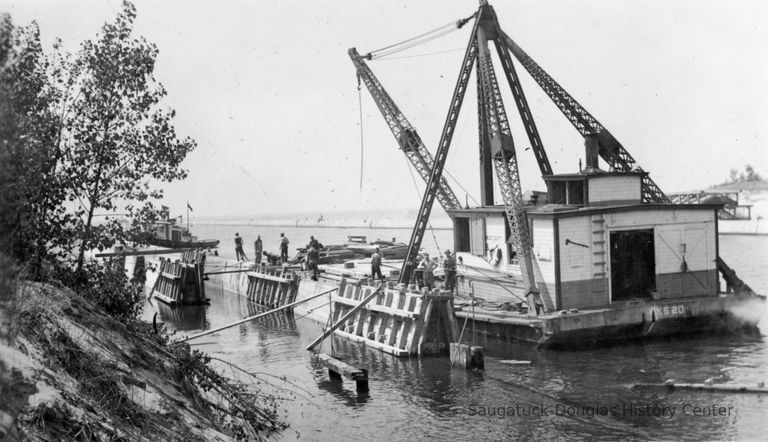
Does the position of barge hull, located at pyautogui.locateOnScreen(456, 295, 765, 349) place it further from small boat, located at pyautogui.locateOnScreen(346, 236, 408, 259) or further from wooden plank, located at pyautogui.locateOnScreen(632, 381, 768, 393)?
small boat, located at pyautogui.locateOnScreen(346, 236, 408, 259)

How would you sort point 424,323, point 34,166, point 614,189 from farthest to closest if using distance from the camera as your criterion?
point 614,189
point 424,323
point 34,166

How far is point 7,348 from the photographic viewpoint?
7809mm

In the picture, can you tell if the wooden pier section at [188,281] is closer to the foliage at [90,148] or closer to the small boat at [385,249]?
the small boat at [385,249]

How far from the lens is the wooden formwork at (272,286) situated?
33.5 m

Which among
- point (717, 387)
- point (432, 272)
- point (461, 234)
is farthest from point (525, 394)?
point (461, 234)

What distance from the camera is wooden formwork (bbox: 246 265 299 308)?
3350cm

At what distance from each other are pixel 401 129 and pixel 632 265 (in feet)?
Result: 49.6

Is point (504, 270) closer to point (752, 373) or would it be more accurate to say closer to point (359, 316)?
point (359, 316)

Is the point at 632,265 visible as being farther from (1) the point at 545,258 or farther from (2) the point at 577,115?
(2) the point at 577,115

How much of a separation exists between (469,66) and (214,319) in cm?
1669

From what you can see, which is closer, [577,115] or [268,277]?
[577,115]

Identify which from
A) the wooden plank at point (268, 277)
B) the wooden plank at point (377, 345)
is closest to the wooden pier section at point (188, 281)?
the wooden plank at point (268, 277)

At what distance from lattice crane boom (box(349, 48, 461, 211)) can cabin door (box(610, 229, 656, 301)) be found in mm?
11351

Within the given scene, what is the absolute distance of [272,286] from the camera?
3562cm
